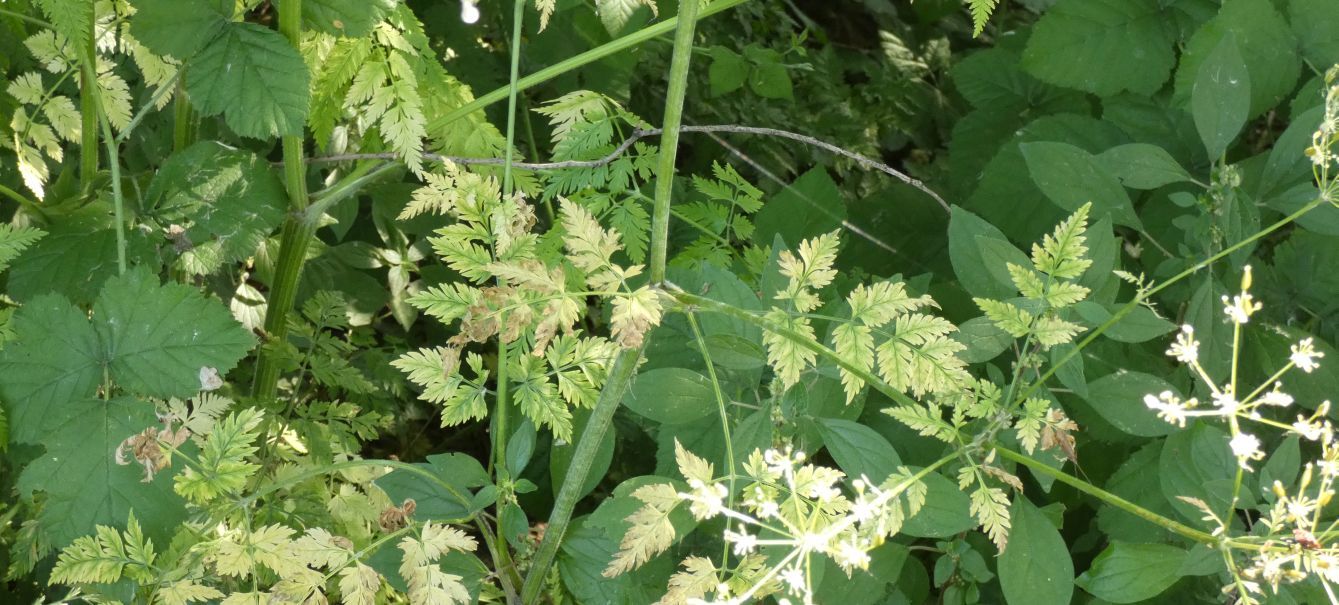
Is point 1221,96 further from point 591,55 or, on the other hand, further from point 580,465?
point 580,465

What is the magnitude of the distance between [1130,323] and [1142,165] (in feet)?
1.18

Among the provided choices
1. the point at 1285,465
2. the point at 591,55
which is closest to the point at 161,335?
the point at 591,55

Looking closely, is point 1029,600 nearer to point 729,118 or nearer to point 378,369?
point 378,369

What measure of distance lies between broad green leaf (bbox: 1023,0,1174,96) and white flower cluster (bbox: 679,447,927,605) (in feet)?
3.82

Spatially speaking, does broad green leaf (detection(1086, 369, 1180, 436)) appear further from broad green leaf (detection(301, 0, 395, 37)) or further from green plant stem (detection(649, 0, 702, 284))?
broad green leaf (detection(301, 0, 395, 37))

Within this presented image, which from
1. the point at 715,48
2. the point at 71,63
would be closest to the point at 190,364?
the point at 71,63

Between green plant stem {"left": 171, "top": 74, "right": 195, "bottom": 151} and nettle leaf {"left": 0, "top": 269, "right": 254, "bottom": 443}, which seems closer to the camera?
nettle leaf {"left": 0, "top": 269, "right": 254, "bottom": 443}

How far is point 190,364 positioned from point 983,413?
1.06 meters

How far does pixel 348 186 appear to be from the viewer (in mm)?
1733

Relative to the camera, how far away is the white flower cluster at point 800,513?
3.46 ft

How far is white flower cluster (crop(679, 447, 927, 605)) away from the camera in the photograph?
1.05 metres

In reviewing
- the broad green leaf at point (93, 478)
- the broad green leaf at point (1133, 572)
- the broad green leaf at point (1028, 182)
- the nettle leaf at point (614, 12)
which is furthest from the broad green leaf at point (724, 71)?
the broad green leaf at point (93, 478)

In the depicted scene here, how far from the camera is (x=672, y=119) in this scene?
1.11 m

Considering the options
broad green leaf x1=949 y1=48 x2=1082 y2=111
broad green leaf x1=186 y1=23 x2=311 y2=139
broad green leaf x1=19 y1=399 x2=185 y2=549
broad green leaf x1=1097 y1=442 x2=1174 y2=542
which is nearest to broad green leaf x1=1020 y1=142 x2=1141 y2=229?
broad green leaf x1=1097 y1=442 x2=1174 y2=542
